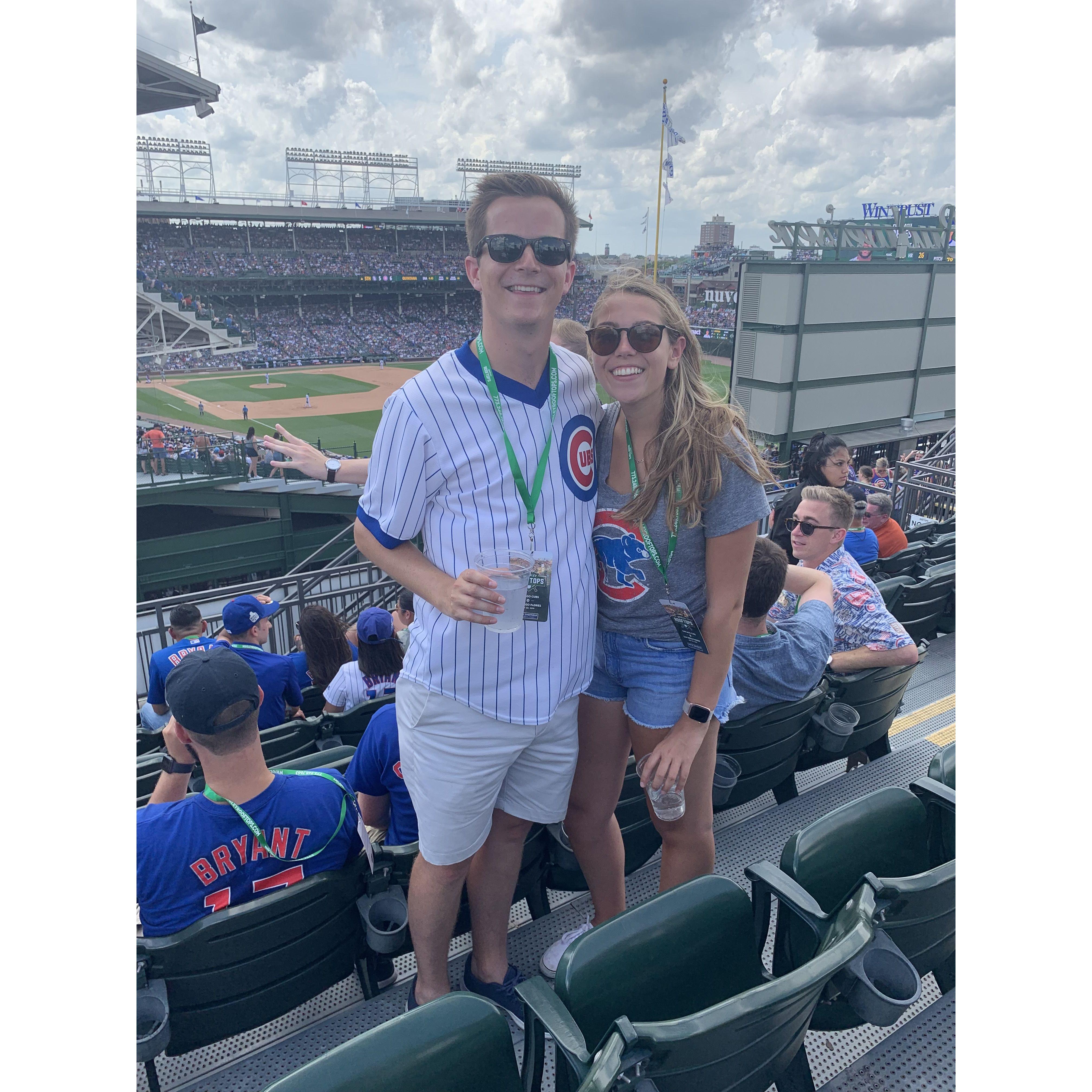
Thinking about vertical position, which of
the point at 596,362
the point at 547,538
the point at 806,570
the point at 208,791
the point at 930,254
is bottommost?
the point at 208,791

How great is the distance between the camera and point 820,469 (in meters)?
5.03

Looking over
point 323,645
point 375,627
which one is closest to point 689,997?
point 375,627

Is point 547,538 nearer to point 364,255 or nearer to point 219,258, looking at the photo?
point 219,258

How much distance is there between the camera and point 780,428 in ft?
44.0

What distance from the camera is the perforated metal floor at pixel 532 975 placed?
1.59m

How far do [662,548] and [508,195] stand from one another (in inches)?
30.6

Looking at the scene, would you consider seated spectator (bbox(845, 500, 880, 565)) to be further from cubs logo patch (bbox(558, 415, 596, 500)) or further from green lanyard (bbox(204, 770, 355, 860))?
green lanyard (bbox(204, 770, 355, 860))

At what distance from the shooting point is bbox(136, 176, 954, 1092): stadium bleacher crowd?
4.32 ft

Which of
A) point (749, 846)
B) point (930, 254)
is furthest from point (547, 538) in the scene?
point (930, 254)

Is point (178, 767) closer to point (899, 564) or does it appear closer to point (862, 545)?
point (862, 545)

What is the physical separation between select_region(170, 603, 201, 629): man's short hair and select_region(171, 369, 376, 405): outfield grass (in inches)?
1160

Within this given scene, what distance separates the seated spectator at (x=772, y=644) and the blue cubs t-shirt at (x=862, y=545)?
1.93 metres

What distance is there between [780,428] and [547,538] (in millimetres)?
12764

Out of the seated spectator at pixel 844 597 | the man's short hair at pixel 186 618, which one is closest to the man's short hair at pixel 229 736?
the seated spectator at pixel 844 597
